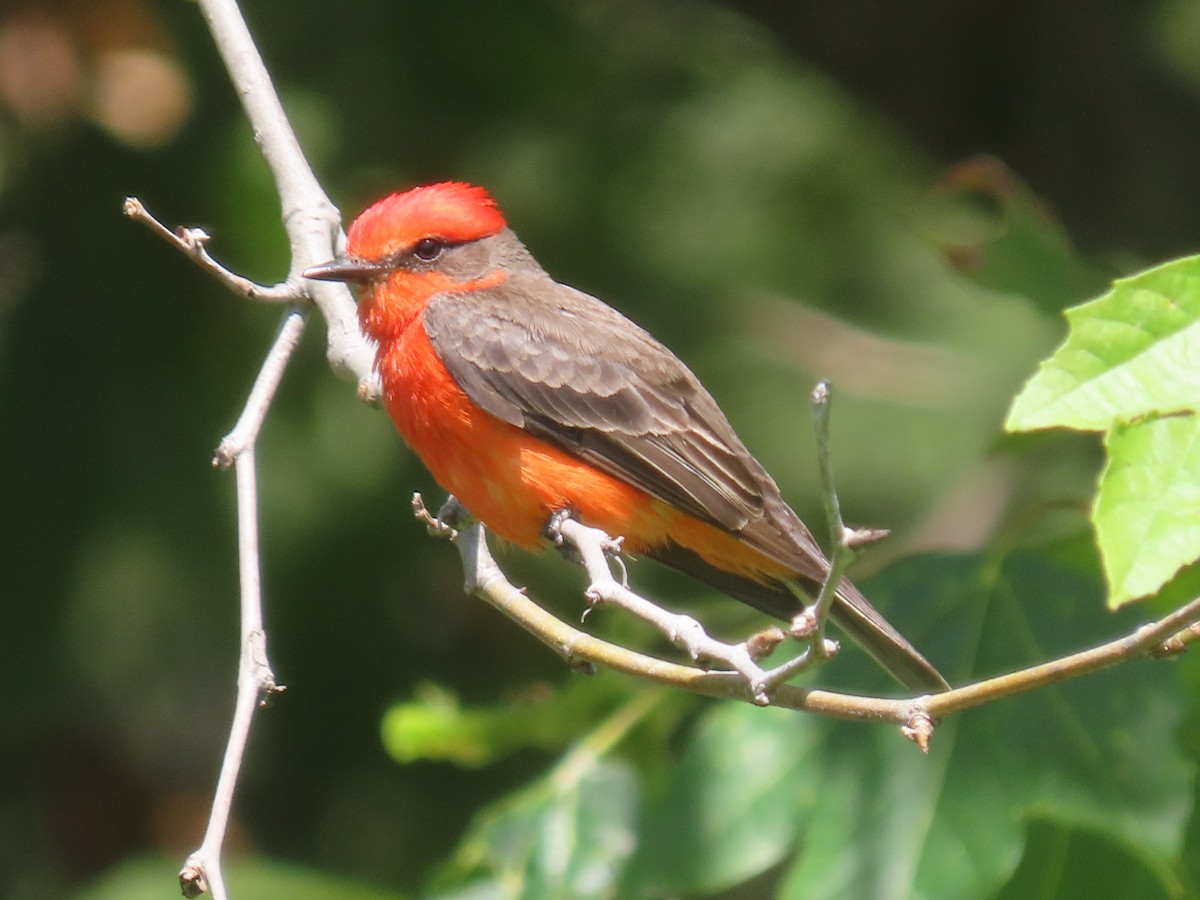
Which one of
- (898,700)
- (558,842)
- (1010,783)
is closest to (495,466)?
(558,842)

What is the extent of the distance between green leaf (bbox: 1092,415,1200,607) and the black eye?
9.74ft

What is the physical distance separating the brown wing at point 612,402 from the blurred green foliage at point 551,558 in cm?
41

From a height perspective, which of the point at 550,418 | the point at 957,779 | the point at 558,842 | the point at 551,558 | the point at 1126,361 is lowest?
the point at 558,842

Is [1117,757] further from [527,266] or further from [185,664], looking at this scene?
[185,664]

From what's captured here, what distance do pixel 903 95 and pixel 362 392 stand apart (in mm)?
3615

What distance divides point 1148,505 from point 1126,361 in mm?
258

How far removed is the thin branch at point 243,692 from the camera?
103 inches

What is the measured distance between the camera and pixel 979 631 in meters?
4.11

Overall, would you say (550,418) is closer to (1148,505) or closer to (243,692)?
(243,692)

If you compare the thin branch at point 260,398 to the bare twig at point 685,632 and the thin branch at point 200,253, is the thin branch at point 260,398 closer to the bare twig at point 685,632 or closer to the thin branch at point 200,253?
the thin branch at point 200,253

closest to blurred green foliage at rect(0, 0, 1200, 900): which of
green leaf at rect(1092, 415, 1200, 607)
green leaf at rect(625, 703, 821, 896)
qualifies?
green leaf at rect(625, 703, 821, 896)

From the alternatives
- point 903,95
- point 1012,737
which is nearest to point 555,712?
point 1012,737

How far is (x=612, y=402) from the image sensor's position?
4758 mm

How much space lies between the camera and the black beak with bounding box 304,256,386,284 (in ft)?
13.5
